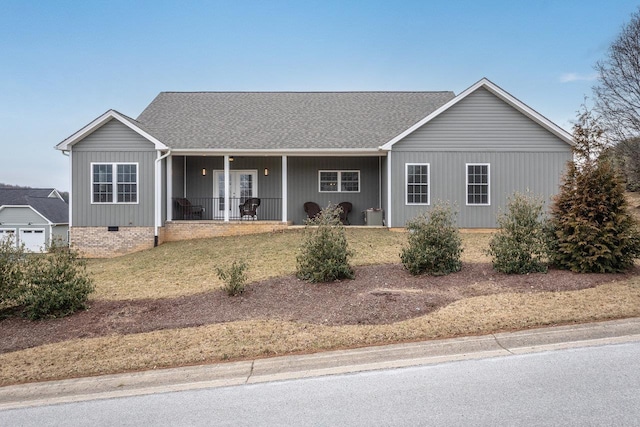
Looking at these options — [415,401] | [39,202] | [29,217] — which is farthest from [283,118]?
[39,202]

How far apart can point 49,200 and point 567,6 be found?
40.7 m

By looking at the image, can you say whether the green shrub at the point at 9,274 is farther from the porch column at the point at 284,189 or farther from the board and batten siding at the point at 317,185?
the board and batten siding at the point at 317,185

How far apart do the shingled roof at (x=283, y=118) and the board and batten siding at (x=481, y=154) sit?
4.43 ft

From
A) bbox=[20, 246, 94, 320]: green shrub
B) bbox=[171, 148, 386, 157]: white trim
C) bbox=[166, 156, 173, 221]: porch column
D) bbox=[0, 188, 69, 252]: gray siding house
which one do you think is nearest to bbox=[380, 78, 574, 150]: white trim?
bbox=[171, 148, 386, 157]: white trim

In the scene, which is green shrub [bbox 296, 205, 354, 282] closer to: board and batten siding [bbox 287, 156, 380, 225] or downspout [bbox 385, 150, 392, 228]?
downspout [bbox 385, 150, 392, 228]

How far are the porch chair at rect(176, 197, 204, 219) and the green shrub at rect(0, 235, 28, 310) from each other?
9.05 m

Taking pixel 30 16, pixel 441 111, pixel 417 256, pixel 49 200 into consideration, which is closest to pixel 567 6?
pixel 441 111

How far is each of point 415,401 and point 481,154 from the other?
1317cm

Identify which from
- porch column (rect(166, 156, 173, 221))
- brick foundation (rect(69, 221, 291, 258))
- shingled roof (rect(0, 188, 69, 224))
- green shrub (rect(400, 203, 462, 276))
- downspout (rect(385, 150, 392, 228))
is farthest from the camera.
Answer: shingled roof (rect(0, 188, 69, 224))

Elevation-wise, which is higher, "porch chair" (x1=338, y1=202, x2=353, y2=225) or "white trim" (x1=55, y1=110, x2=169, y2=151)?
"white trim" (x1=55, y1=110, x2=169, y2=151)

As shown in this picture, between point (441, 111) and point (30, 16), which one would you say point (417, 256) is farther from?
point (30, 16)

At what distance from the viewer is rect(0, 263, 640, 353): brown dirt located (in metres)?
6.77

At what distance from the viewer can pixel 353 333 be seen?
6051 millimetres

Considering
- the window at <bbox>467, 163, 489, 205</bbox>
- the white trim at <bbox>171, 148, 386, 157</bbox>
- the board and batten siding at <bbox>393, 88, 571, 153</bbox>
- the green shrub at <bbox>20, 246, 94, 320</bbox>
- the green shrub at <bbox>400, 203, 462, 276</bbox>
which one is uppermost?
the board and batten siding at <bbox>393, 88, 571, 153</bbox>
